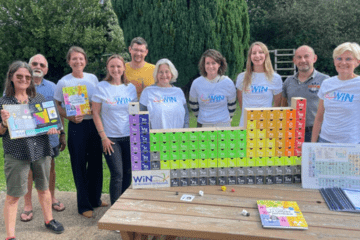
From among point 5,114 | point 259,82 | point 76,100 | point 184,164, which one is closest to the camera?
point 184,164

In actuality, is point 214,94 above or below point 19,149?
above

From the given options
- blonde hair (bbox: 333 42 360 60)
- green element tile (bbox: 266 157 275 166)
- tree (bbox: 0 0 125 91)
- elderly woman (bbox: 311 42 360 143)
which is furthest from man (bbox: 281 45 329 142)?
tree (bbox: 0 0 125 91)

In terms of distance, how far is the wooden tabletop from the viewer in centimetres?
216

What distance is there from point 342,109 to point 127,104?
2.11 m

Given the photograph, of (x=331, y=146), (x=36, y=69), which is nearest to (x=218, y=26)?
(x=36, y=69)

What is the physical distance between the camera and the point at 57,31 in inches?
639

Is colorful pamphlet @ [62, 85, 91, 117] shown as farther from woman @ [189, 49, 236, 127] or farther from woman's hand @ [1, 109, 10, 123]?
woman @ [189, 49, 236, 127]

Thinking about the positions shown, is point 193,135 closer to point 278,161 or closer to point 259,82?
point 278,161

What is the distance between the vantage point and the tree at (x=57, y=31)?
1642 centimetres

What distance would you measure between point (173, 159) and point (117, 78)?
132cm

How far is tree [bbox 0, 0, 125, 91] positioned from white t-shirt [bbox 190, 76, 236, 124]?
42.0 feet

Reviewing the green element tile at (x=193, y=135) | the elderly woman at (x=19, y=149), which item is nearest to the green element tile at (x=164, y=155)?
the green element tile at (x=193, y=135)

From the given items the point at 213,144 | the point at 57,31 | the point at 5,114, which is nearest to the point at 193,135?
the point at 213,144

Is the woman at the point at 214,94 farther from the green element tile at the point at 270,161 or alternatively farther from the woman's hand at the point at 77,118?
the woman's hand at the point at 77,118
